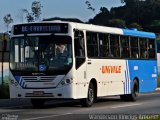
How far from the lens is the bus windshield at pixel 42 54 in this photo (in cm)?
2114

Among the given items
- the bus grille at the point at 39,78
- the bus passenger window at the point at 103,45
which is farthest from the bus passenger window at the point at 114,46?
the bus grille at the point at 39,78

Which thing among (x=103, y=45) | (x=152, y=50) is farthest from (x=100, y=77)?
(x=152, y=50)

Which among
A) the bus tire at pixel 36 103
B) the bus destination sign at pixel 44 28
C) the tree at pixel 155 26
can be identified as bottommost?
the bus tire at pixel 36 103

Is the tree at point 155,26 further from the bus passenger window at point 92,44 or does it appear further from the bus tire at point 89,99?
the bus tire at point 89,99

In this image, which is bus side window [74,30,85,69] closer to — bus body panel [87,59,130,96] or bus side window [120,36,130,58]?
bus body panel [87,59,130,96]

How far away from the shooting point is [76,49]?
2139 centimetres

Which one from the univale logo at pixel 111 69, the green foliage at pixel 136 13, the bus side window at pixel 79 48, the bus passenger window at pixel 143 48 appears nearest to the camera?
the bus side window at pixel 79 48

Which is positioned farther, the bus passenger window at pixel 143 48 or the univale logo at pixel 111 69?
the bus passenger window at pixel 143 48

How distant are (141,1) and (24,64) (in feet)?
446

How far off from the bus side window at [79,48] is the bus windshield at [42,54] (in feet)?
0.99

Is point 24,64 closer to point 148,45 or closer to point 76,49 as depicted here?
point 76,49

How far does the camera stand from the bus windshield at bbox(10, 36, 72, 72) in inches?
832

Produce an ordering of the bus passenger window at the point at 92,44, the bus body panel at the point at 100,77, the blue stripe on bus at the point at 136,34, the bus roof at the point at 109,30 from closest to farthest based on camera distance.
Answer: the bus body panel at the point at 100,77 → the bus roof at the point at 109,30 → the bus passenger window at the point at 92,44 → the blue stripe on bus at the point at 136,34

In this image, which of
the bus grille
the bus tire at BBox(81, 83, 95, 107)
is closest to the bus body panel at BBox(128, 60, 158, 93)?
the bus tire at BBox(81, 83, 95, 107)
